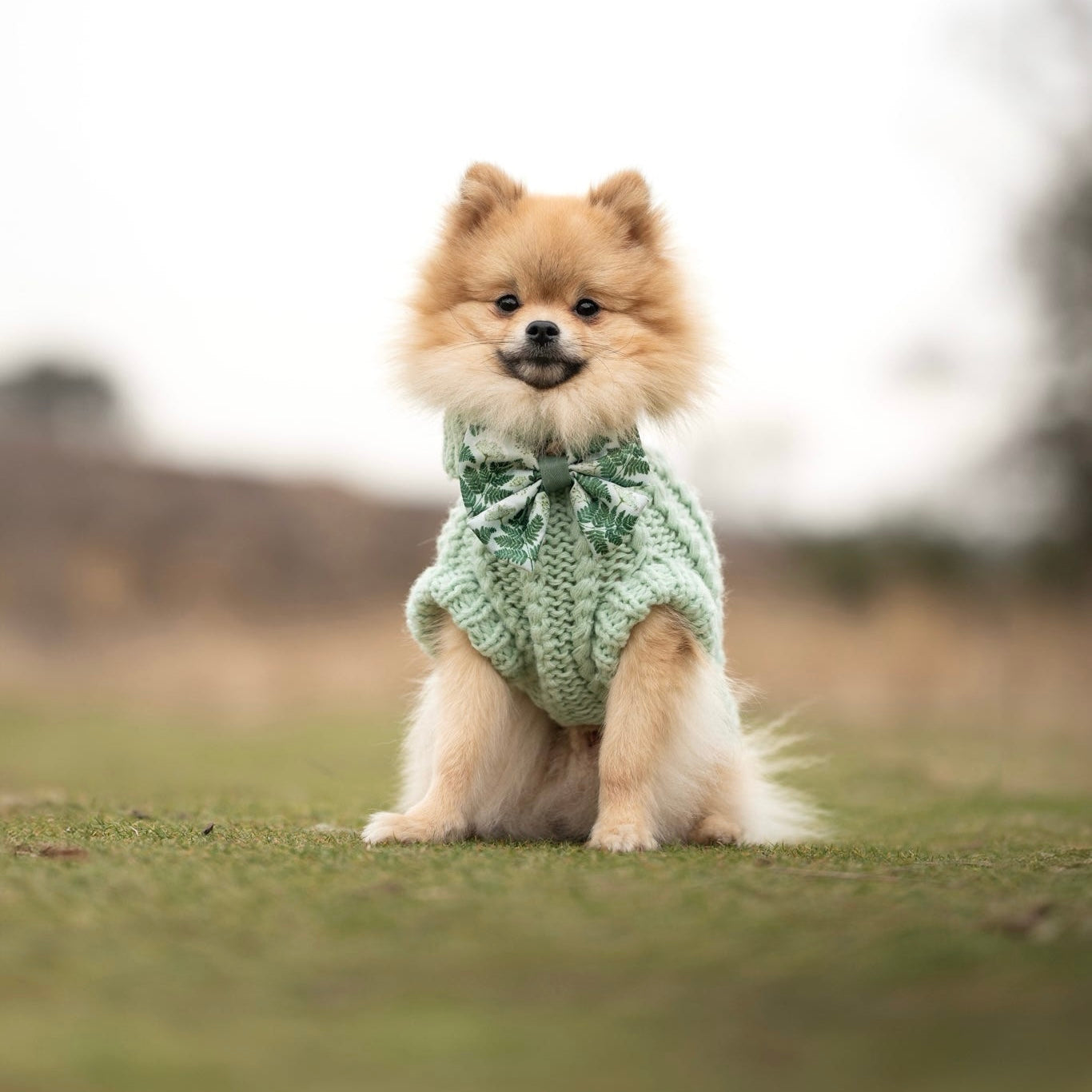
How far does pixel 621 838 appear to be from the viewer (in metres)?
2.97

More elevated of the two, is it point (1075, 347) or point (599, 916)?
point (1075, 347)

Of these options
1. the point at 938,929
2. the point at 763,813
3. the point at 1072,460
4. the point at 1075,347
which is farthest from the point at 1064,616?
the point at 938,929

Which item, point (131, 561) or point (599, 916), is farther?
point (131, 561)

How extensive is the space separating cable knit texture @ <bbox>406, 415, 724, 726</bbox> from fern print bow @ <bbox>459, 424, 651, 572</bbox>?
51 millimetres

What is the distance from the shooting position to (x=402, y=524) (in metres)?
17.3

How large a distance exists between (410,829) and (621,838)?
493 mm

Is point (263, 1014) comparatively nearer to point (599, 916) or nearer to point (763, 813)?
point (599, 916)

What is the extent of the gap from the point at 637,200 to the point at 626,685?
4.30 feet

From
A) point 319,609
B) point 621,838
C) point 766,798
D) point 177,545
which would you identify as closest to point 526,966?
point 621,838

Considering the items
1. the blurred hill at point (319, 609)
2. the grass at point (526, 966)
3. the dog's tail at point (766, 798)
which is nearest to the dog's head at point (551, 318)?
the dog's tail at point (766, 798)

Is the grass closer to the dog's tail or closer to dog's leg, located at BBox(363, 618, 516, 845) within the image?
dog's leg, located at BBox(363, 618, 516, 845)

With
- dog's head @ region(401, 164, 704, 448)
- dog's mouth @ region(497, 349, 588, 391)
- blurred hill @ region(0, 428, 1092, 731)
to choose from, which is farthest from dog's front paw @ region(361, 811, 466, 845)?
blurred hill @ region(0, 428, 1092, 731)

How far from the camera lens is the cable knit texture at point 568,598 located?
10.1ft

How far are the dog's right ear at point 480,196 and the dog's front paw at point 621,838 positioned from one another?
1.60 meters
